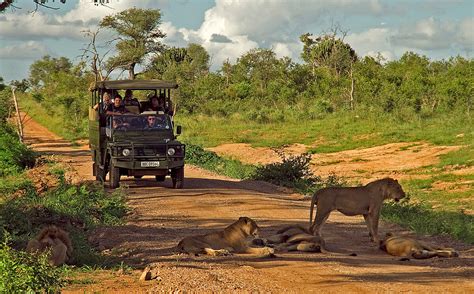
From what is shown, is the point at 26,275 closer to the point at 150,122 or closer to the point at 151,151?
the point at 151,151

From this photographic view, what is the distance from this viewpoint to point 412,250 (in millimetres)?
9500

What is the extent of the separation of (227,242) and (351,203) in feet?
6.75

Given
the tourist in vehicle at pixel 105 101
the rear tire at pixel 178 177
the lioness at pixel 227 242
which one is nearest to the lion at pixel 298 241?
the lioness at pixel 227 242

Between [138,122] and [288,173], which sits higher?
[138,122]

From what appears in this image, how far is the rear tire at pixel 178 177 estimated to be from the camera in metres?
16.1

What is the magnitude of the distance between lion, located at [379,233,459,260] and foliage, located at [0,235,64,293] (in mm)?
4424

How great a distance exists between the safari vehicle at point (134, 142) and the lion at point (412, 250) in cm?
677

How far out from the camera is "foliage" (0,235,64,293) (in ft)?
20.1

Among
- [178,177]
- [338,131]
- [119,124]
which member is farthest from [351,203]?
[338,131]

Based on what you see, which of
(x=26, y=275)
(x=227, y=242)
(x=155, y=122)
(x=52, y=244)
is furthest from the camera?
(x=155, y=122)

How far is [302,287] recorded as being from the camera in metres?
7.49

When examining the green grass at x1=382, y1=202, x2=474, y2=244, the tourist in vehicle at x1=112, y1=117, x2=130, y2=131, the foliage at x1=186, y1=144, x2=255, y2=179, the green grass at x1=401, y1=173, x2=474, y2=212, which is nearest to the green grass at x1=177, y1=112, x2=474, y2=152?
the green grass at x1=401, y1=173, x2=474, y2=212

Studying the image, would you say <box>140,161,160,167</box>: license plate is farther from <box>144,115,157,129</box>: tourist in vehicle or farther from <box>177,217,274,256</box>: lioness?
<box>177,217,274,256</box>: lioness

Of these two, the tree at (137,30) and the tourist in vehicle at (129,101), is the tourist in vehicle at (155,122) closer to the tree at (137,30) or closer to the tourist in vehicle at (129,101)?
the tourist in vehicle at (129,101)
